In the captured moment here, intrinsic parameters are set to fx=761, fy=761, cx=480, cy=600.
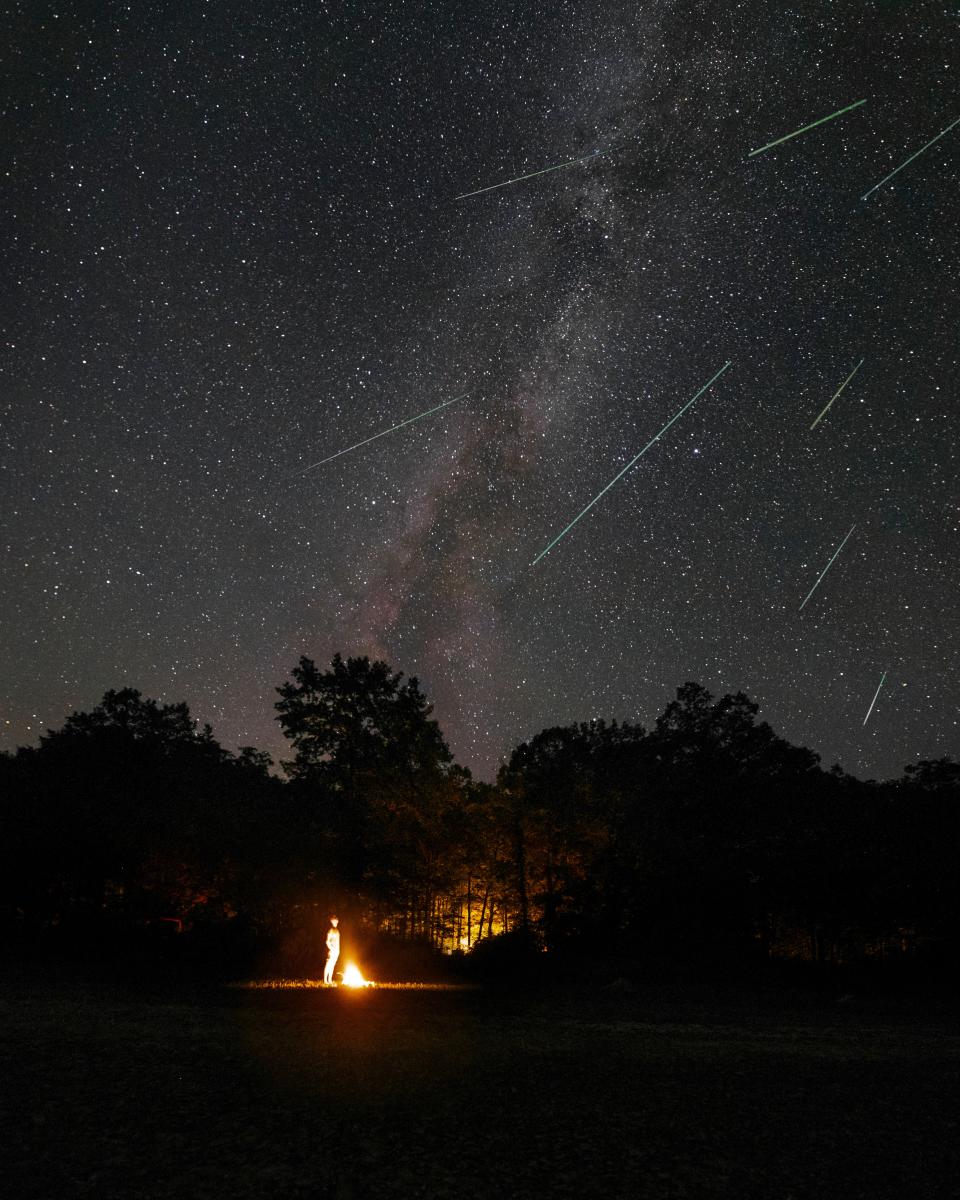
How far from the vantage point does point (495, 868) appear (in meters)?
23.2

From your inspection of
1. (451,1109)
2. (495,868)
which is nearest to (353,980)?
(495,868)

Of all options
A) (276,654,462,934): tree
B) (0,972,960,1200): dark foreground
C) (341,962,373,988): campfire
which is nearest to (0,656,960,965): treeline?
(276,654,462,934): tree

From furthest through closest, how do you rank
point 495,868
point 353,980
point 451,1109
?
1. point 495,868
2. point 353,980
3. point 451,1109

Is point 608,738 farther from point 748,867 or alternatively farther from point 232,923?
point 232,923

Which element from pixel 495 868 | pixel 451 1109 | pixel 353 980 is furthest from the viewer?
pixel 495 868

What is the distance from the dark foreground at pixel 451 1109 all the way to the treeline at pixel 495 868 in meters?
11.9

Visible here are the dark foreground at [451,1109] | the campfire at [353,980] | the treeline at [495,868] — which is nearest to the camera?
the dark foreground at [451,1109]

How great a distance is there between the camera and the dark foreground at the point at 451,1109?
14.8 feet

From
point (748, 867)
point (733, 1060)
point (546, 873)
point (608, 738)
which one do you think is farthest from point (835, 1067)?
point (608, 738)

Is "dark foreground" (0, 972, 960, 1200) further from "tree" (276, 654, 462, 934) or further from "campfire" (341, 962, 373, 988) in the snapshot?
"tree" (276, 654, 462, 934)

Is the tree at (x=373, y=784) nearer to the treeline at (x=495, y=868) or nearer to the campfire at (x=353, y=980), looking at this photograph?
the treeline at (x=495, y=868)

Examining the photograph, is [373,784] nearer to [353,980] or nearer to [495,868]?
[495,868]

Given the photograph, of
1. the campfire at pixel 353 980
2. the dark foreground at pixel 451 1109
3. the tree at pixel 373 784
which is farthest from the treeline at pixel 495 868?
the dark foreground at pixel 451 1109

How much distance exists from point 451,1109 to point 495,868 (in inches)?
698
